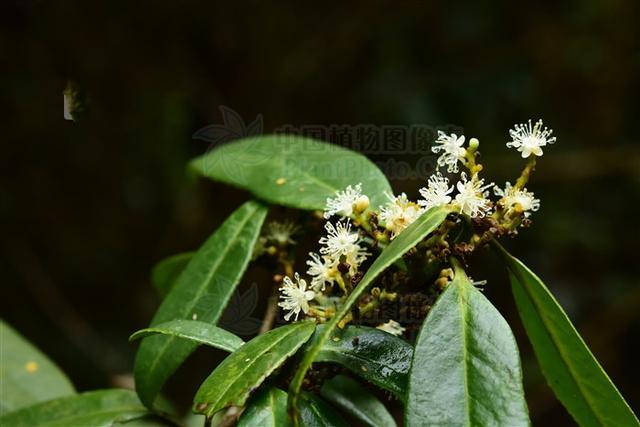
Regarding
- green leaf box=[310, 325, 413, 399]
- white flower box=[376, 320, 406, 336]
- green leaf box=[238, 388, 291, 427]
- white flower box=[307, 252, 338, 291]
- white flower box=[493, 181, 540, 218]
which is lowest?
green leaf box=[238, 388, 291, 427]

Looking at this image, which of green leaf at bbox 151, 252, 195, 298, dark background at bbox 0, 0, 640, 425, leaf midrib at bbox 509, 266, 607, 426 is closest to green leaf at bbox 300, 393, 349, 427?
leaf midrib at bbox 509, 266, 607, 426

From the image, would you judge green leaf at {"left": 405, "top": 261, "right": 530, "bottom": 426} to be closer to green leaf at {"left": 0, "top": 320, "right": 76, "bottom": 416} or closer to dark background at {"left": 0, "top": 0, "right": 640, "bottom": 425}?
green leaf at {"left": 0, "top": 320, "right": 76, "bottom": 416}

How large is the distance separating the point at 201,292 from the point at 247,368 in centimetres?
32

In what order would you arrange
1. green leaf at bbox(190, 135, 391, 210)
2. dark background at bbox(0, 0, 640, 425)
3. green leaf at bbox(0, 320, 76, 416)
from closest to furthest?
green leaf at bbox(190, 135, 391, 210) → green leaf at bbox(0, 320, 76, 416) → dark background at bbox(0, 0, 640, 425)

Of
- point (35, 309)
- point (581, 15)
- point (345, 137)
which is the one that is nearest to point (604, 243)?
point (581, 15)

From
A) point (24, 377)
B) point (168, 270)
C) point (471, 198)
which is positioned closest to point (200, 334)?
point (471, 198)

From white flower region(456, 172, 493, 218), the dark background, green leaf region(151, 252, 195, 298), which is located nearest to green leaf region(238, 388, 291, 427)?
white flower region(456, 172, 493, 218)

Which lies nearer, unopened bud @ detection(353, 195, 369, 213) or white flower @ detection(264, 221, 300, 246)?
unopened bud @ detection(353, 195, 369, 213)

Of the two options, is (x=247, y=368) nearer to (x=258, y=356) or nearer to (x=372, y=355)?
(x=258, y=356)

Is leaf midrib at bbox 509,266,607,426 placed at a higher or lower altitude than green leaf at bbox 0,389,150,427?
higher

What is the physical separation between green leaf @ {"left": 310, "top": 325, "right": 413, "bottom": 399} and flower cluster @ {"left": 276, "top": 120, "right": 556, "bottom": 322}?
0.05 metres

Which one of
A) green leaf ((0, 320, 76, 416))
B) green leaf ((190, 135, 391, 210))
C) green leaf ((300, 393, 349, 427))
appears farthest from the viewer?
green leaf ((0, 320, 76, 416))

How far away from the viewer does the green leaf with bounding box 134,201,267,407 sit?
959mm

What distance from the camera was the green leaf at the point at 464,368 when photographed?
67cm
